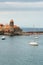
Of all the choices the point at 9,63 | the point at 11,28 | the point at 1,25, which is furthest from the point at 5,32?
the point at 9,63

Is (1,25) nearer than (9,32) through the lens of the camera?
No

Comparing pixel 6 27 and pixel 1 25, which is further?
pixel 1 25

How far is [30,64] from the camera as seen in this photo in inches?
1489

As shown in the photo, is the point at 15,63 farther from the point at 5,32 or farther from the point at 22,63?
the point at 5,32

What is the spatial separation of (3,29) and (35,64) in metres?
123

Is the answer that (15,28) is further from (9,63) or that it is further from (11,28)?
(9,63)

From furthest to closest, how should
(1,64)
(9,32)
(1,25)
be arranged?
(1,25) < (9,32) < (1,64)

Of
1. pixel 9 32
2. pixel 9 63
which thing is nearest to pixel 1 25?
pixel 9 32

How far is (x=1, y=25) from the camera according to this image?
565 ft

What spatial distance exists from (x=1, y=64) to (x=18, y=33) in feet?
380

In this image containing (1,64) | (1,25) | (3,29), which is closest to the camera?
(1,64)

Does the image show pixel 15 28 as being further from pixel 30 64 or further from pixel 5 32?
pixel 30 64

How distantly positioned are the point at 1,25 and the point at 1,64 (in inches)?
Answer: 5335

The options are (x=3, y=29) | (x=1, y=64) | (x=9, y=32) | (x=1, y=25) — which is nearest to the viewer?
(x=1, y=64)
